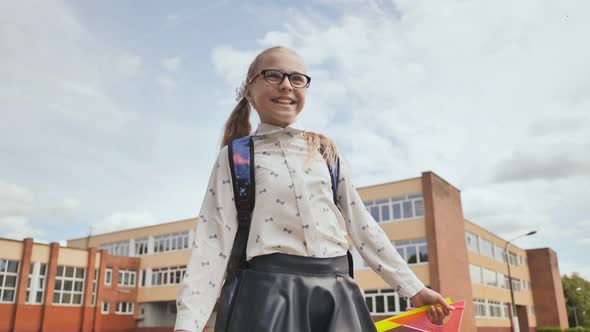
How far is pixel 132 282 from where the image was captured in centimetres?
4094

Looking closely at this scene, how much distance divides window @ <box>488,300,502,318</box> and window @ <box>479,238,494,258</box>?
11.5 ft

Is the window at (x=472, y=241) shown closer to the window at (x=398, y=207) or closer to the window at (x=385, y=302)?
the window at (x=398, y=207)

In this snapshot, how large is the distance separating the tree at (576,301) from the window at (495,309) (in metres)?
34.6

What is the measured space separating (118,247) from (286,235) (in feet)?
151

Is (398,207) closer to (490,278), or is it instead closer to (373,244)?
(490,278)

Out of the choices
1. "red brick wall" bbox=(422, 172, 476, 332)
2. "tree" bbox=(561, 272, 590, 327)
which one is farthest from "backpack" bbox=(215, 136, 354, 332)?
"tree" bbox=(561, 272, 590, 327)

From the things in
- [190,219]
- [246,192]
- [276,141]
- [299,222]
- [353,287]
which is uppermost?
[190,219]

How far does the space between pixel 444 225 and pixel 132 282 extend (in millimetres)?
24884

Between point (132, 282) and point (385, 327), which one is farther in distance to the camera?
point (132, 282)

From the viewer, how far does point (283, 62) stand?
248cm

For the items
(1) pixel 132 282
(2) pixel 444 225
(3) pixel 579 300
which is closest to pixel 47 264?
(1) pixel 132 282

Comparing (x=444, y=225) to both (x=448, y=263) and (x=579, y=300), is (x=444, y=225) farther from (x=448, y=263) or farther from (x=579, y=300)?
(x=579, y=300)

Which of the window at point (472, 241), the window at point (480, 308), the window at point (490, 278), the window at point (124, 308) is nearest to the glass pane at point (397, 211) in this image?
the window at point (472, 241)

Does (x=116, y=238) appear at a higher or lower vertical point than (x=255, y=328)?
higher
